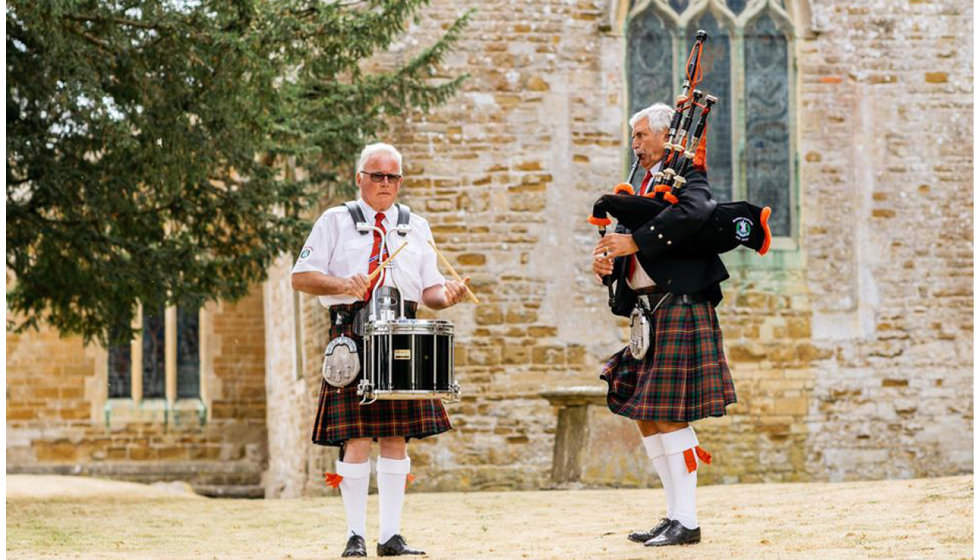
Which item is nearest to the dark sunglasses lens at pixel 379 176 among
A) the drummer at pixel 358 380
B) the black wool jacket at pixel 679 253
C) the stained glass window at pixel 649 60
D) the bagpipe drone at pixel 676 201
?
the drummer at pixel 358 380

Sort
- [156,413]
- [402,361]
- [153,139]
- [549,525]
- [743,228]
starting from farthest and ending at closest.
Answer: [156,413] → [153,139] → [549,525] → [743,228] → [402,361]

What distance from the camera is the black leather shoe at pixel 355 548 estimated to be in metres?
6.52

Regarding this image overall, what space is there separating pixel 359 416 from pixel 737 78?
971 cm

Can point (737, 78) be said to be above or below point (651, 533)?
above

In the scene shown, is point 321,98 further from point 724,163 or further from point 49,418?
point 49,418

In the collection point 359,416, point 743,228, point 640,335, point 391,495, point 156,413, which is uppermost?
point 743,228

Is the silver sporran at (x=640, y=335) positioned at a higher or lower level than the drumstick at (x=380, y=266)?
lower

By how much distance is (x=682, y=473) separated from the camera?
21.5ft

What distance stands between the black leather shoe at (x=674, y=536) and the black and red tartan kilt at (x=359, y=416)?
1.01 m

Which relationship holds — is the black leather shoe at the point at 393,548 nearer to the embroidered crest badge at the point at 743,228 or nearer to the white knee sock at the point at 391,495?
the white knee sock at the point at 391,495

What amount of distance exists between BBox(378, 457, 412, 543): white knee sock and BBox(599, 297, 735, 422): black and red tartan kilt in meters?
0.98

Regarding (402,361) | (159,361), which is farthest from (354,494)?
(159,361)

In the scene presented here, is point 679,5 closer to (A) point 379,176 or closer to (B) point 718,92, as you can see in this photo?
(B) point 718,92

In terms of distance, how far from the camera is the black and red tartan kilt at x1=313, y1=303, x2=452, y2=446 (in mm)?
6598
